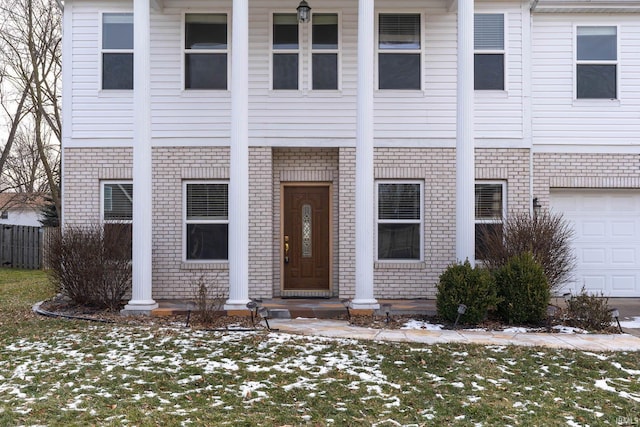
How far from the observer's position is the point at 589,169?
1097 cm

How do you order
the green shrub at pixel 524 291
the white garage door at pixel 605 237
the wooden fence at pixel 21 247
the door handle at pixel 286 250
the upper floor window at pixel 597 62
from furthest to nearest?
the wooden fence at pixel 21 247, the white garage door at pixel 605 237, the upper floor window at pixel 597 62, the door handle at pixel 286 250, the green shrub at pixel 524 291

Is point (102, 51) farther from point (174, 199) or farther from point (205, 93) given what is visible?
point (174, 199)

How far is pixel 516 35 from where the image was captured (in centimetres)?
1073

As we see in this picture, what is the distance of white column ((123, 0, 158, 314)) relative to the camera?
9.01 m

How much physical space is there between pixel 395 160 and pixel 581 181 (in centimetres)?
385

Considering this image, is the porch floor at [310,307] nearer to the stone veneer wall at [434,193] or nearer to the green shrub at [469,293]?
the stone veneer wall at [434,193]

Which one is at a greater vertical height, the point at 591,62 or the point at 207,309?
the point at 591,62

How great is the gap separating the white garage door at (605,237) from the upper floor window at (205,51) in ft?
23.8

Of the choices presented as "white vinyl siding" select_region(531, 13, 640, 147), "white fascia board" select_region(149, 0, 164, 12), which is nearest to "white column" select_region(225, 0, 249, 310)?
"white fascia board" select_region(149, 0, 164, 12)

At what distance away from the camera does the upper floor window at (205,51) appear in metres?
10.7

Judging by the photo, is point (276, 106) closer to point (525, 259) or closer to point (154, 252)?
point (154, 252)

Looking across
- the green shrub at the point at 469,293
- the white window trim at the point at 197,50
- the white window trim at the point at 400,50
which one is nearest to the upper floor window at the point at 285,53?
the white window trim at the point at 197,50

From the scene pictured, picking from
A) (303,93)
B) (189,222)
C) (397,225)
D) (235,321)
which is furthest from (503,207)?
(189,222)

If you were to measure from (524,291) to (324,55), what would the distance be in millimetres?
5812
